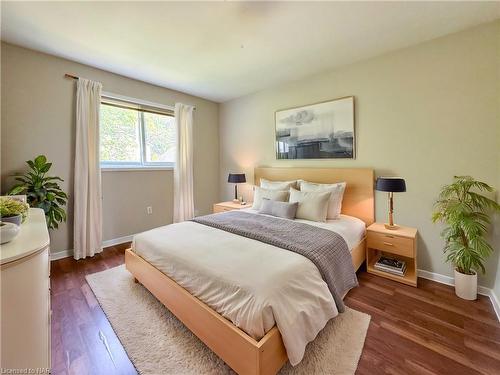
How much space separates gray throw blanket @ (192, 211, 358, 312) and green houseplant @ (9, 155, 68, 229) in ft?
5.53

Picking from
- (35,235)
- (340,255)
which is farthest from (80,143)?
(340,255)

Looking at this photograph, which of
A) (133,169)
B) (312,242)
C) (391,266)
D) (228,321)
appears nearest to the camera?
(228,321)

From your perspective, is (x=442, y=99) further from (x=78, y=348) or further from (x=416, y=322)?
(x=78, y=348)

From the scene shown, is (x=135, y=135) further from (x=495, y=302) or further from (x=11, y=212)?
(x=495, y=302)

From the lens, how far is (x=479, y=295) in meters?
2.14

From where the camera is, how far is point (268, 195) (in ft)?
10.1

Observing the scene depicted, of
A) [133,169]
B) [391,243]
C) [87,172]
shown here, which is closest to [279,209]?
[391,243]

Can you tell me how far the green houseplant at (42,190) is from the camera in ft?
8.02

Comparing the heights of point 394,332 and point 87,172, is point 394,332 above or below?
below

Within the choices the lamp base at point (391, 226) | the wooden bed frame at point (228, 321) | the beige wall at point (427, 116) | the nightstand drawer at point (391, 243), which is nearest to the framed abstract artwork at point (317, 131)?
the beige wall at point (427, 116)

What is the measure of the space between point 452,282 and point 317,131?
232 cm

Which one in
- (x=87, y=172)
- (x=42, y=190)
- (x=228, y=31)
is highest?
(x=228, y=31)

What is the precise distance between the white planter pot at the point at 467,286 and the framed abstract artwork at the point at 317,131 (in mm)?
1668

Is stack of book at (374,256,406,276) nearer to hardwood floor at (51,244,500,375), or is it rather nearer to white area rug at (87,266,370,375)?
hardwood floor at (51,244,500,375)
